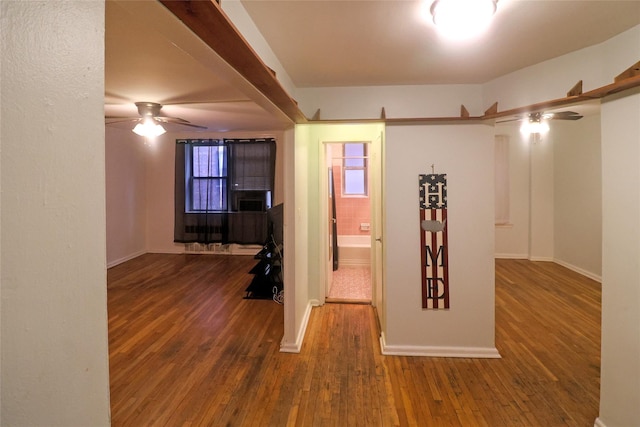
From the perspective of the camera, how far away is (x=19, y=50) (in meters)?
0.47

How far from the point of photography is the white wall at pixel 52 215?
1.54ft

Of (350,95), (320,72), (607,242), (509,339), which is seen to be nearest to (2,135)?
(320,72)

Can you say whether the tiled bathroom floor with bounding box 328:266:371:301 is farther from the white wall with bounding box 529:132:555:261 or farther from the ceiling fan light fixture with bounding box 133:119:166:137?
the white wall with bounding box 529:132:555:261

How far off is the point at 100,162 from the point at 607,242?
2427mm

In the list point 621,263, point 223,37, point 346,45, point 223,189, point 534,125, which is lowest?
point 621,263

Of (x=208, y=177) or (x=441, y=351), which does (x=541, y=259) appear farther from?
(x=208, y=177)

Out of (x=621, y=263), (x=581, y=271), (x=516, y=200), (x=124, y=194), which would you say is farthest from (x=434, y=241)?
(x=124, y=194)

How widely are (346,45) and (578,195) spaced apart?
5.24 metres

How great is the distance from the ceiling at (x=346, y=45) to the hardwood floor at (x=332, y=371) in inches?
79.1

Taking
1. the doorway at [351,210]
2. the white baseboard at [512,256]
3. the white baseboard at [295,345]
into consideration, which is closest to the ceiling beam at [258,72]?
the white baseboard at [295,345]

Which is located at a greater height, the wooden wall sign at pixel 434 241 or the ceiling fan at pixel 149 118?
the ceiling fan at pixel 149 118

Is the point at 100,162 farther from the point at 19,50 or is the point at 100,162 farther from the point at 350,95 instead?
the point at 350,95

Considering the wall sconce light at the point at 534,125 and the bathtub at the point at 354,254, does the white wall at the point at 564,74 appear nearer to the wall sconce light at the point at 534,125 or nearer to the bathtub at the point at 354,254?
the wall sconce light at the point at 534,125

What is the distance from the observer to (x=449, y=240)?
2.69 meters
